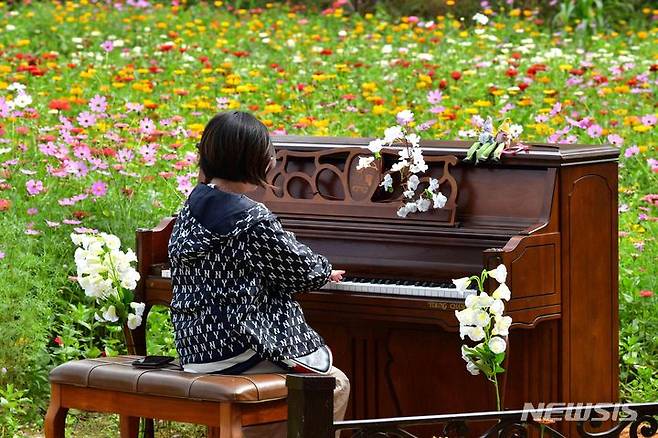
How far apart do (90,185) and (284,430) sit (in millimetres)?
3085

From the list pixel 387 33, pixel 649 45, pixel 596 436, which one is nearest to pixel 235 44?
pixel 387 33

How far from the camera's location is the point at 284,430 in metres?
4.37

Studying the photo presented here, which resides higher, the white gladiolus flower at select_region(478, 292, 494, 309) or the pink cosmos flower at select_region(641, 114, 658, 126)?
the white gladiolus flower at select_region(478, 292, 494, 309)

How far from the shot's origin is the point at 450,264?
15.8ft

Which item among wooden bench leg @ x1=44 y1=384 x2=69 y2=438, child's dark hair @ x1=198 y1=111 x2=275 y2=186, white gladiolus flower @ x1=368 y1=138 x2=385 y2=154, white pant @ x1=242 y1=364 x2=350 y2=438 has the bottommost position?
wooden bench leg @ x1=44 y1=384 x2=69 y2=438

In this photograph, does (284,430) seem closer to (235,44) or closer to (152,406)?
(152,406)

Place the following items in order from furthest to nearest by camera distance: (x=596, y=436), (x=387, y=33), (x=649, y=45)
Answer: (x=387, y=33) < (x=649, y=45) < (x=596, y=436)

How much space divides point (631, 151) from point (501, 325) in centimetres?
362

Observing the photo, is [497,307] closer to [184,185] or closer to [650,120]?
[184,185]

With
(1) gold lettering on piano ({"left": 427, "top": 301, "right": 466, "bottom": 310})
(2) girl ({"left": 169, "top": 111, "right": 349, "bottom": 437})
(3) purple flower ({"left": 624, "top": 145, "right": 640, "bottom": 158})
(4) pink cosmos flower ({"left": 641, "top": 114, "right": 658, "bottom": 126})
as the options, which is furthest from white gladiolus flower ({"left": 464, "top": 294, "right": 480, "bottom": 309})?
(4) pink cosmos flower ({"left": 641, "top": 114, "right": 658, "bottom": 126})

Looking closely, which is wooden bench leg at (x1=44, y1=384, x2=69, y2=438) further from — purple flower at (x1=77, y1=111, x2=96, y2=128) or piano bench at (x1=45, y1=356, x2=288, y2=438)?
purple flower at (x1=77, y1=111, x2=96, y2=128)

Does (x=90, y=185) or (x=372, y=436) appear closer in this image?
(x=372, y=436)

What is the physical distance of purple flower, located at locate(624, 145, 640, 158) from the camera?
7602 mm

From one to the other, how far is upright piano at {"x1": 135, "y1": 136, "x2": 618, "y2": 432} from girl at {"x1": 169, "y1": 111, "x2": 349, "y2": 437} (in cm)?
47
